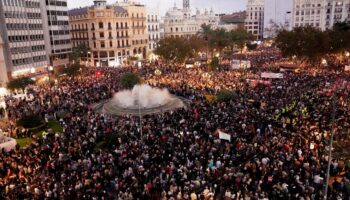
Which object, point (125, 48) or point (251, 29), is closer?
point (125, 48)

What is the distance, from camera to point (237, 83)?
38000mm

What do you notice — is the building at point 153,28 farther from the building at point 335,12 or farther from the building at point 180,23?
the building at point 335,12

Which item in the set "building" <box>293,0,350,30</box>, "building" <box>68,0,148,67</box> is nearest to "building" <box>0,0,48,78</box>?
"building" <box>68,0,148,67</box>

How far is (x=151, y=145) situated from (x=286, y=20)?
159051 millimetres

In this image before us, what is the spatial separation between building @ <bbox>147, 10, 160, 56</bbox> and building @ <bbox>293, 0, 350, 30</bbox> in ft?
159

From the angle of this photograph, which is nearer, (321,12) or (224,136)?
(224,136)

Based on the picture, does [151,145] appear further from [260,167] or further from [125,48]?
[125,48]

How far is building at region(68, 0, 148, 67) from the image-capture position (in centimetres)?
7650

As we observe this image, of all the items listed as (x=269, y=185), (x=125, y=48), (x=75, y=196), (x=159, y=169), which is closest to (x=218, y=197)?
(x=269, y=185)

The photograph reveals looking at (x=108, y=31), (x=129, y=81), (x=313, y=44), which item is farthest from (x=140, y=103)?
(x=108, y=31)

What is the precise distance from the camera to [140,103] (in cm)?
3062

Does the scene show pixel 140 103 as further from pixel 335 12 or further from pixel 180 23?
pixel 335 12

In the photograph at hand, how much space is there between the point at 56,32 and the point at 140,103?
4472cm

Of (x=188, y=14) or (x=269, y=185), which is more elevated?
(x=188, y=14)
